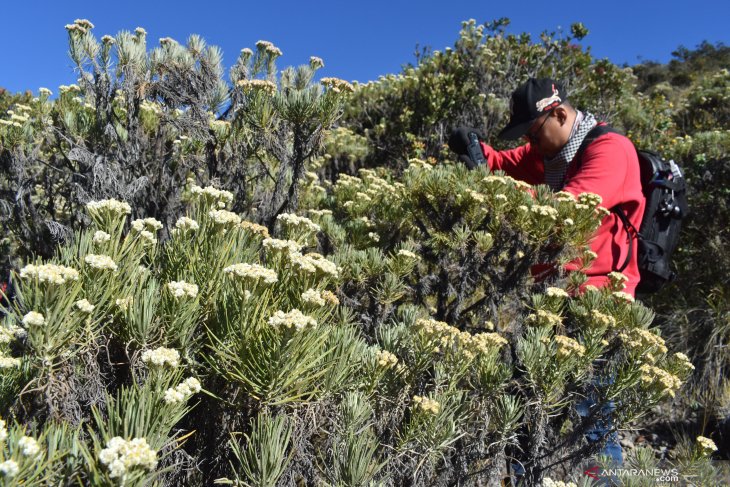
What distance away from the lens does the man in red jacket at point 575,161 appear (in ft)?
10.3

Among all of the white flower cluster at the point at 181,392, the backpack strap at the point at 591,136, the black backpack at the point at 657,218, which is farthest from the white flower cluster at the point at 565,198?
the white flower cluster at the point at 181,392

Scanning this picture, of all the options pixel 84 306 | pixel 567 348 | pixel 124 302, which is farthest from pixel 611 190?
pixel 84 306

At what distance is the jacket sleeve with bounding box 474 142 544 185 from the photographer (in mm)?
4234

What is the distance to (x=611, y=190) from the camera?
3098 mm

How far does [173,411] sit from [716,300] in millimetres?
6695

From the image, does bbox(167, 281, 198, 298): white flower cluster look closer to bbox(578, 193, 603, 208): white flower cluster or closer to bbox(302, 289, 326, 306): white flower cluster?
bbox(302, 289, 326, 306): white flower cluster

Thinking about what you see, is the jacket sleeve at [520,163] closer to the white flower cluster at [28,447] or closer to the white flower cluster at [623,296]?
the white flower cluster at [623,296]

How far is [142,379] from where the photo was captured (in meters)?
1.36

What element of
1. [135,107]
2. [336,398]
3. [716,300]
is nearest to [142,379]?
[336,398]

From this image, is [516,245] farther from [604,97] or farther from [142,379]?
[604,97]

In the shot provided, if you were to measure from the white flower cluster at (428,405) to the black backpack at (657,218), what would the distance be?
8.21ft

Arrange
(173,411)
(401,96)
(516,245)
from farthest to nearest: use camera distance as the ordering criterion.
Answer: (401,96)
(516,245)
(173,411)

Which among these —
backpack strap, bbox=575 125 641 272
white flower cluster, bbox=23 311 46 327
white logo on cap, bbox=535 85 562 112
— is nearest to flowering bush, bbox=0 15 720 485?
white flower cluster, bbox=23 311 46 327

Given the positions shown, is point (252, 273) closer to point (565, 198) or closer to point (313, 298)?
point (313, 298)
